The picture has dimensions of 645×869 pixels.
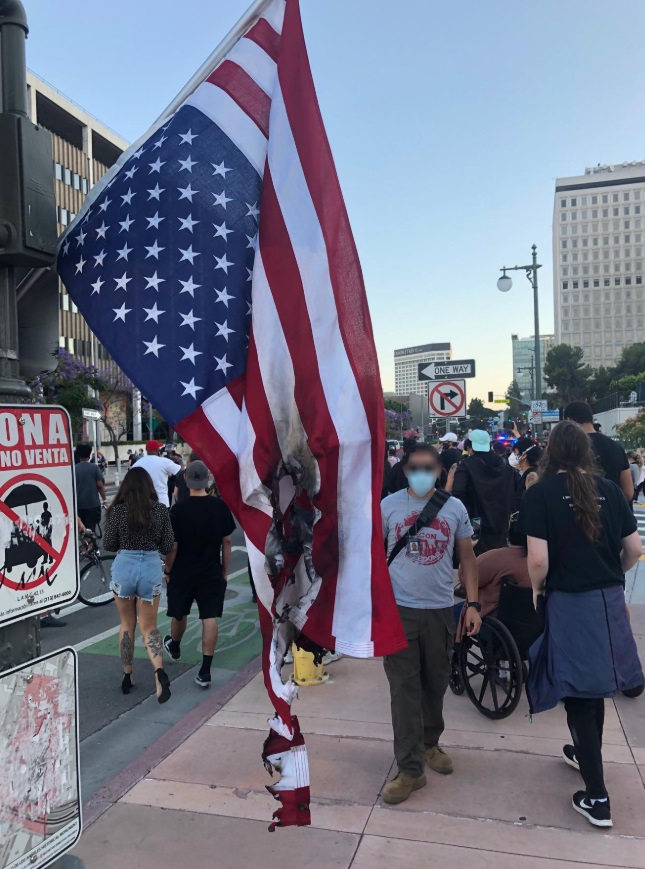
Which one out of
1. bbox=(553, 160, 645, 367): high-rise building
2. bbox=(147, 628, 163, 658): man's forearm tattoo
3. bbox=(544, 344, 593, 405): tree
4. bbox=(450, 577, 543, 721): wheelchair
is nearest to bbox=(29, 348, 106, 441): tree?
bbox=(147, 628, 163, 658): man's forearm tattoo

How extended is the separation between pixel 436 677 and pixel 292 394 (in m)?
2.26

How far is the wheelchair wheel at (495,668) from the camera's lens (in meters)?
4.79

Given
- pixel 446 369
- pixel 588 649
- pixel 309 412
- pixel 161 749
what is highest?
pixel 446 369

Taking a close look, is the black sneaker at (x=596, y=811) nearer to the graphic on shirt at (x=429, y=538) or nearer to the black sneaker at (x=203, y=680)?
the graphic on shirt at (x=429, y=538)

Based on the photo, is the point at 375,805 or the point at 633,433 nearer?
the point at 375,805

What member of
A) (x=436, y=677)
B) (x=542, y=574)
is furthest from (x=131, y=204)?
(x=436, y=677)

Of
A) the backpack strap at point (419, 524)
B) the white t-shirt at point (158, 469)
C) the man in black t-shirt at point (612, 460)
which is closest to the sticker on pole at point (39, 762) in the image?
the backpack strap at point (419, 524)

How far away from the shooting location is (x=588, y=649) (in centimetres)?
363

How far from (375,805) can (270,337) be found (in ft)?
8.91

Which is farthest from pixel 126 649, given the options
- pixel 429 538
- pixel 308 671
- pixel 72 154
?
pixel 72 154

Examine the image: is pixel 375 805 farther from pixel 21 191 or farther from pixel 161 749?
pixel 21 191

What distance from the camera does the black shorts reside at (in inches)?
235

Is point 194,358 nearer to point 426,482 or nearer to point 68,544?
point 68,544

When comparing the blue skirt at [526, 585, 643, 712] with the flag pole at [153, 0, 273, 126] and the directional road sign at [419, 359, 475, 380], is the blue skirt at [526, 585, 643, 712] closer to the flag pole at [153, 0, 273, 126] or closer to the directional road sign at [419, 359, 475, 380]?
the flag pole at [153, 0, 273, 126]
